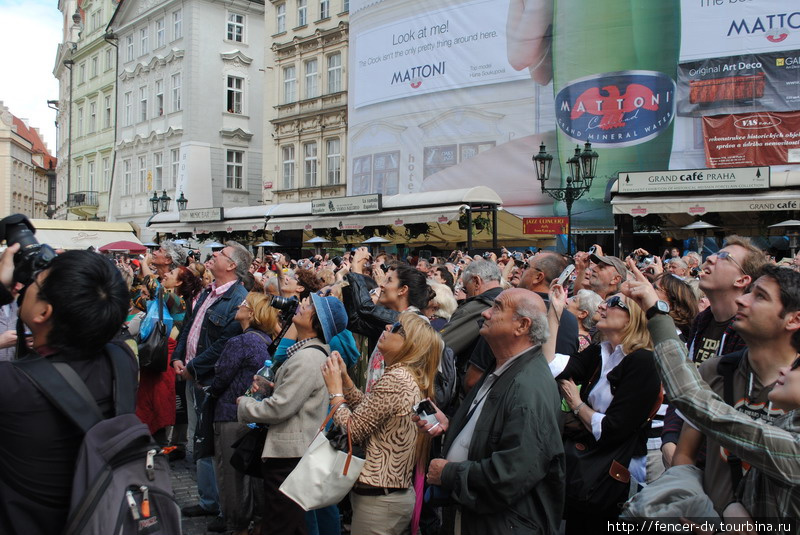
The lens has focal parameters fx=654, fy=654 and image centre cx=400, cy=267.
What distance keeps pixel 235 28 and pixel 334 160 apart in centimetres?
1294

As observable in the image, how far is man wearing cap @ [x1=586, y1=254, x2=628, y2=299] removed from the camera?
5375 millimetres

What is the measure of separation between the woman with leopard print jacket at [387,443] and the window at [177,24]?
36728mm

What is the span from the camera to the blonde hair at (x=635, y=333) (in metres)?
3.66


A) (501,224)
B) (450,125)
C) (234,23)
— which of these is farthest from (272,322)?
(234,23)

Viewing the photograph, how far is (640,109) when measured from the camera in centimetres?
2072

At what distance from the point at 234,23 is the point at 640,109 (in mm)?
24635

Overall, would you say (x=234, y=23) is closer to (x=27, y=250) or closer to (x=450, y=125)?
(x=450, y=125)

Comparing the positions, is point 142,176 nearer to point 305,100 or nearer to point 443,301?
point 305,100

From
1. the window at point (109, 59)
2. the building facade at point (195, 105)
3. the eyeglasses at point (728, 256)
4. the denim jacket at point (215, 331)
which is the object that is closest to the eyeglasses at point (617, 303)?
the eyeglasses at point (728, 256)

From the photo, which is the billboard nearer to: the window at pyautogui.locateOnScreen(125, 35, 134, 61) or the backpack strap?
the backpack strap

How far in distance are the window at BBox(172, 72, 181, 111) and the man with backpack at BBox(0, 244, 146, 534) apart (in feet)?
118

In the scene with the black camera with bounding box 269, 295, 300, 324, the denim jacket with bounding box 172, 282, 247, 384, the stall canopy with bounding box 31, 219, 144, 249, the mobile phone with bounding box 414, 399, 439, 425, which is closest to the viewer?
the mobile phone with bounding box 414, 399, 439, 425

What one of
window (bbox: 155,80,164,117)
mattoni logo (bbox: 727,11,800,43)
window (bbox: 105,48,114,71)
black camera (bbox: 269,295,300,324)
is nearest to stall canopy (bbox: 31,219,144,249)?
window (bbox: 155,80,164,117)

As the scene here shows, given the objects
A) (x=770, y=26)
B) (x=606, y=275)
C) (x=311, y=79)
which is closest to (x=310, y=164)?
(x=311, y=79)
